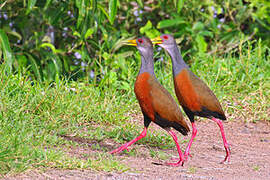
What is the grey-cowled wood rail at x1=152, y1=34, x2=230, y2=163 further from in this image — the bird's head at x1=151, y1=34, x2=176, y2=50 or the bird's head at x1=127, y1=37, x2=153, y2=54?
the bird's head at x1=127, y1=37, x2=153, y2=54

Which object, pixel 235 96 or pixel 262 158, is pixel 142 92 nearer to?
pixel 262 158

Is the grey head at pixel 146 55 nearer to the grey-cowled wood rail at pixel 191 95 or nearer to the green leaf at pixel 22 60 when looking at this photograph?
the grey-cowled wood rail at pixel 191 95

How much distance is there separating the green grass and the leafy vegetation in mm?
12

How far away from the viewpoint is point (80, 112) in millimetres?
5633

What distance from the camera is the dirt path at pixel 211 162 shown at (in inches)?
149

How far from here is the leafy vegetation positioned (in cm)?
456

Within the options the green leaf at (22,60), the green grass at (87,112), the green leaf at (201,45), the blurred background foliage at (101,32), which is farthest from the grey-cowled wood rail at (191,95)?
the green leaf at (201,45)

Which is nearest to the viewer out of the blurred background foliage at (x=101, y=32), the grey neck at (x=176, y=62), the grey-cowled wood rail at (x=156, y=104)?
the grey-cowled wood rail at (x=156, y=104)

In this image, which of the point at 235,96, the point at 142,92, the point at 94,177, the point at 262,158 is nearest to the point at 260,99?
the point at 235,96

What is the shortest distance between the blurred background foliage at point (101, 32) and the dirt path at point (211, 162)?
1496mm

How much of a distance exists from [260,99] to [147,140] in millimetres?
2334

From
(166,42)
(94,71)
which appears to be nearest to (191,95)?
(166,42)

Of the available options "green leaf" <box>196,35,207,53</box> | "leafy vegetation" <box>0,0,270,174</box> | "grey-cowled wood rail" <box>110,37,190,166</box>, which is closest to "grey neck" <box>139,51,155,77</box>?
"grey-cowled wood rail" <box>110,37,190,166</box>

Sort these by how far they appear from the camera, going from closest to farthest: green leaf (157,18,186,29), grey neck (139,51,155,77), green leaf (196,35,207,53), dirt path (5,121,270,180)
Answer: dirt path (5,121,270,180) < grey neck (139,51,155,77) < green leaf (157,18,186,29) < green leaf (196,35,207,53)
